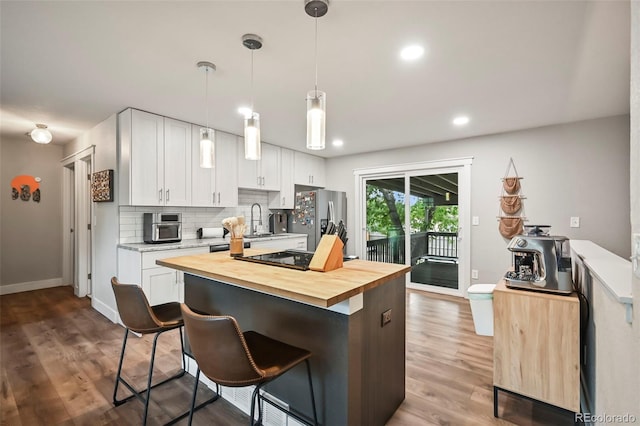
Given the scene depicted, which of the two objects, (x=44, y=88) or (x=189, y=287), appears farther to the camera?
(x=44, y=88)

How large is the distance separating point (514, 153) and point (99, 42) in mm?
4556

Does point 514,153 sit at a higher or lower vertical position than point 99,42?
lower

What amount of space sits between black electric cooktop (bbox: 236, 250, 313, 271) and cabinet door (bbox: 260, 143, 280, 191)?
2.62 meters

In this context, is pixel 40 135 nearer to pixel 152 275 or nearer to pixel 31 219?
pixel 31 219

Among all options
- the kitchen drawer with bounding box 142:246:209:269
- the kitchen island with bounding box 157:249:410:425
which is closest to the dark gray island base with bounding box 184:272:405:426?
the kitchen island with bounding box 157:249:410:425

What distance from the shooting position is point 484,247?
14.0ft

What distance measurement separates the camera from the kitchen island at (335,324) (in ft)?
4.78

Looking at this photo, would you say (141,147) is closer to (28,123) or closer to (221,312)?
(28,123)

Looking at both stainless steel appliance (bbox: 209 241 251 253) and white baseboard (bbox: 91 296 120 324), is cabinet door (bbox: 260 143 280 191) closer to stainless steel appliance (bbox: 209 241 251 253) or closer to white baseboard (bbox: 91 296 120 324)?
stainless steel appliance (bbox: 209 241 251 253)

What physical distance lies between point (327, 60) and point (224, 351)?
2019mm

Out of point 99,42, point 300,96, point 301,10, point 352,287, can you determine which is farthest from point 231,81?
point 352,287

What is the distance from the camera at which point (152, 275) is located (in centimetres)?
319

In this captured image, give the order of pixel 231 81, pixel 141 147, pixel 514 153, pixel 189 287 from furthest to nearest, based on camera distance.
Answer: pixel 514 153
pixel 141 147
pixel 231 81
pixel 189 287

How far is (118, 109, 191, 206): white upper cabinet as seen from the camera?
329 cm
